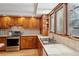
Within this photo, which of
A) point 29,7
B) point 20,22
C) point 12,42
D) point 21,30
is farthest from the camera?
point 20,22

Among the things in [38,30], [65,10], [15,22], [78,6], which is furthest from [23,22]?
[78,6]

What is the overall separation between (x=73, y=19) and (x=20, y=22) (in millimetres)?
5878

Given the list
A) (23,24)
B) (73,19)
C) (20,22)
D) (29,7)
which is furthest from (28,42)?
(73,19)

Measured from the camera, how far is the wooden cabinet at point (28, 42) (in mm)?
7492

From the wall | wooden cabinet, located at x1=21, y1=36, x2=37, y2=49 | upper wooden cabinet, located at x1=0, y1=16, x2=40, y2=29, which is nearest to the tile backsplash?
the wall

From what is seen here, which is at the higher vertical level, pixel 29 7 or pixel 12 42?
pixel 29 7

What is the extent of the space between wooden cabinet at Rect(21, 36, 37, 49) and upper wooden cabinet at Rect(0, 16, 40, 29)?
107 centimetres

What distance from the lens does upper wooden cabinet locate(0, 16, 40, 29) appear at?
812 cm

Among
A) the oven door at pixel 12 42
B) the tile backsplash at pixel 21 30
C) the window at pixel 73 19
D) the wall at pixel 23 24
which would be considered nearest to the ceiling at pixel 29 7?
the window at pixel 73 19

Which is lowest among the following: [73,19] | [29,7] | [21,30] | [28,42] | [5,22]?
[28,42]

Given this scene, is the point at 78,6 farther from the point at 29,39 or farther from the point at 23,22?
the point at 23,22

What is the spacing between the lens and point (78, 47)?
2184mm

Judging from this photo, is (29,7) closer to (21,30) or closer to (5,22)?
(21,30)

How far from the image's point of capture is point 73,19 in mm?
2713
